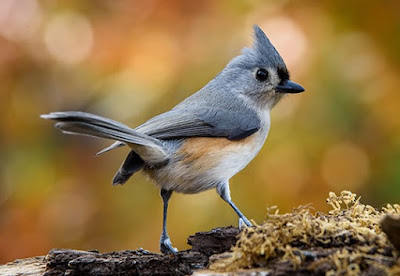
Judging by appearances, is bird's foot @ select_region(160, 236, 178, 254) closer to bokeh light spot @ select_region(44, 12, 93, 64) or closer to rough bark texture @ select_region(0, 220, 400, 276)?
rough bark texture @ select_region(0, 220, 400, 276)

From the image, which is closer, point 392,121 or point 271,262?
point 271,262

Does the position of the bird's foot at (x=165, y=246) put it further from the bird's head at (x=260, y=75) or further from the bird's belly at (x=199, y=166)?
the bird's head at (x=260, y=75)

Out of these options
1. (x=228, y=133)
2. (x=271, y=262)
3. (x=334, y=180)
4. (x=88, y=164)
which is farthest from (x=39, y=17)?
(x=271, y=262)

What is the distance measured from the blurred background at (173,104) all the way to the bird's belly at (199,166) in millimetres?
400

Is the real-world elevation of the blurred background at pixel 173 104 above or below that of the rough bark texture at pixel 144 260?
above

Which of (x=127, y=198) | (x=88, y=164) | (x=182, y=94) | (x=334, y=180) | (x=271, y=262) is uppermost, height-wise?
(x=182, y=94)

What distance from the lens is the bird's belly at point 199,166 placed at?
11.2ft

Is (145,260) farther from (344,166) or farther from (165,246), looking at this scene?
(344,166)

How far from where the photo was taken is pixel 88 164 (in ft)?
13.3

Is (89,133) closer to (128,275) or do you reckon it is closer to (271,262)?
(128,275)

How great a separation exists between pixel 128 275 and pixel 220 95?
1.69 m

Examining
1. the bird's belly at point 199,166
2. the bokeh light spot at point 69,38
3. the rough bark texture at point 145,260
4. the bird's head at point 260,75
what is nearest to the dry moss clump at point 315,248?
the rough bark texture at point 145,260

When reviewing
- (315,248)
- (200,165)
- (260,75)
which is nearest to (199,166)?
(200,165)

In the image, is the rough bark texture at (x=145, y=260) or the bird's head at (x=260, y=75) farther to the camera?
the bird's head at (x=260, y=75)
